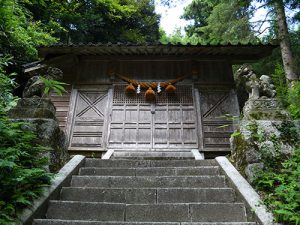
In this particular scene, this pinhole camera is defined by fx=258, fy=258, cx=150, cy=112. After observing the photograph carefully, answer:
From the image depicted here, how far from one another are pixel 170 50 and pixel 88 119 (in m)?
3.80

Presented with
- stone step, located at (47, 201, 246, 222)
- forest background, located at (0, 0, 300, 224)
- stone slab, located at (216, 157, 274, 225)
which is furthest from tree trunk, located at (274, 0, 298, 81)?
stone step, located at (47, 201, 246, 222)

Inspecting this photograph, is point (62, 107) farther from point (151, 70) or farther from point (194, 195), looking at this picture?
point (194, 195)

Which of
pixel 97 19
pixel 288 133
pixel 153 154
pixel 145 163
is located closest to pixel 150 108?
pixel 153 154

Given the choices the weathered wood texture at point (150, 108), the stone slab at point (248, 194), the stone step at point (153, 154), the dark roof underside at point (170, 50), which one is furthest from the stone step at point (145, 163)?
the dark roof underside at point (170, 50)

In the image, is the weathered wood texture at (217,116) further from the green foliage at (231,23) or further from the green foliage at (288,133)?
the green foliage at (288,133)

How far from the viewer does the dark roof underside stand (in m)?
8.74

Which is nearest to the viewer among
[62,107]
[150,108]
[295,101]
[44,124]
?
[44,124]

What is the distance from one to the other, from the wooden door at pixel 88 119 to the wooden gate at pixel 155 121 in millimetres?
392

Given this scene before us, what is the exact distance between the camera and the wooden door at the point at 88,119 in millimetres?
8906

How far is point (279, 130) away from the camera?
4660 millimetres

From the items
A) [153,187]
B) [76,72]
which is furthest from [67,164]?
[76,72]

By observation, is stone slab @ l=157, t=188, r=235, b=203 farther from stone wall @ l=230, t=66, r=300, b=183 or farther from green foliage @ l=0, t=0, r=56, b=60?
green foliage @ l=0, t=0, r=56, b=60

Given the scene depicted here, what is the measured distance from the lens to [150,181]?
4.60 metres

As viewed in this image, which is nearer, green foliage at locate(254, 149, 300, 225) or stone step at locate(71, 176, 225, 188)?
green foliage at locate(254, 149, 300, 225)
